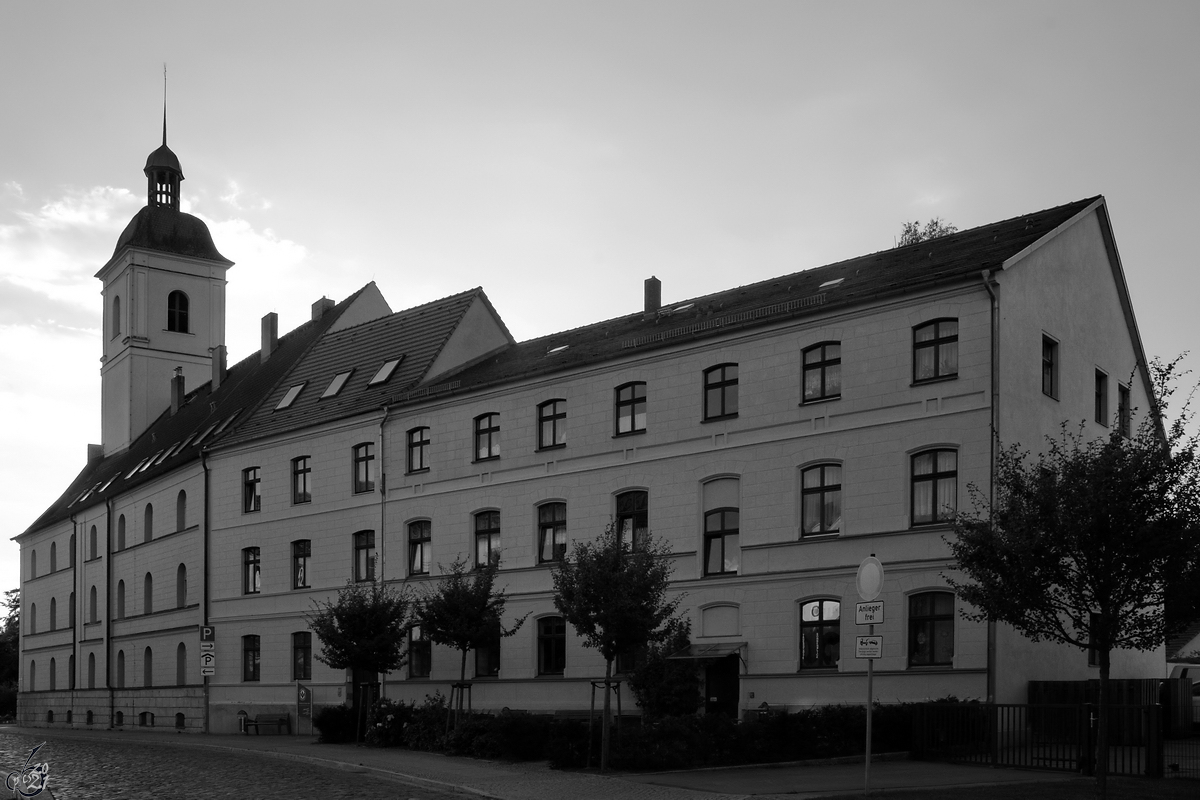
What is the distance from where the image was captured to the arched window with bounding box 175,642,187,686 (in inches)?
1972

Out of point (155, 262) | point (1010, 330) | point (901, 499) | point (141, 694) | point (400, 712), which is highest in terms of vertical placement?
point (155, 262)

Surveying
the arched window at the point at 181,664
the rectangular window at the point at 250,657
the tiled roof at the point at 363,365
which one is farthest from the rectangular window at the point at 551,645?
the arched window at the point at 181,664

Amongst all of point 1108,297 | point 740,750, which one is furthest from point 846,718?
point 1108,297

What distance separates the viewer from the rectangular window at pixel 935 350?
29375 mm

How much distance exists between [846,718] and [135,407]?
4748 cm

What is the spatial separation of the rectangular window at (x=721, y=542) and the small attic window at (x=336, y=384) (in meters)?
16.9

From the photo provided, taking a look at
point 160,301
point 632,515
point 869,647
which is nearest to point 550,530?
point 632,515

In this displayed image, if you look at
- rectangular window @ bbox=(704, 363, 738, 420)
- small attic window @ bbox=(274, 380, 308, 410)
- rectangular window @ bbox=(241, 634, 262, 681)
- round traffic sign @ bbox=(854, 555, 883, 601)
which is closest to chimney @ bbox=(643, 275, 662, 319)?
rectangular window @ bbox=(704, 363, 738, 420)

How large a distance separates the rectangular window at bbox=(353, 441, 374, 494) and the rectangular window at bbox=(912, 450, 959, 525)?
18.8 meters

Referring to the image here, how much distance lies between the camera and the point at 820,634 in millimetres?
30797

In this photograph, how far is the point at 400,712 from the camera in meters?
32.2

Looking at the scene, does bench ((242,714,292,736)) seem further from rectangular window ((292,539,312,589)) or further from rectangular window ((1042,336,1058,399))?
rectangular window ((1042,336,1058,399))

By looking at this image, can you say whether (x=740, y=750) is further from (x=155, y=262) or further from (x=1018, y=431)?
(x=155, y=262)

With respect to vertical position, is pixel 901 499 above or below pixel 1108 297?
below
